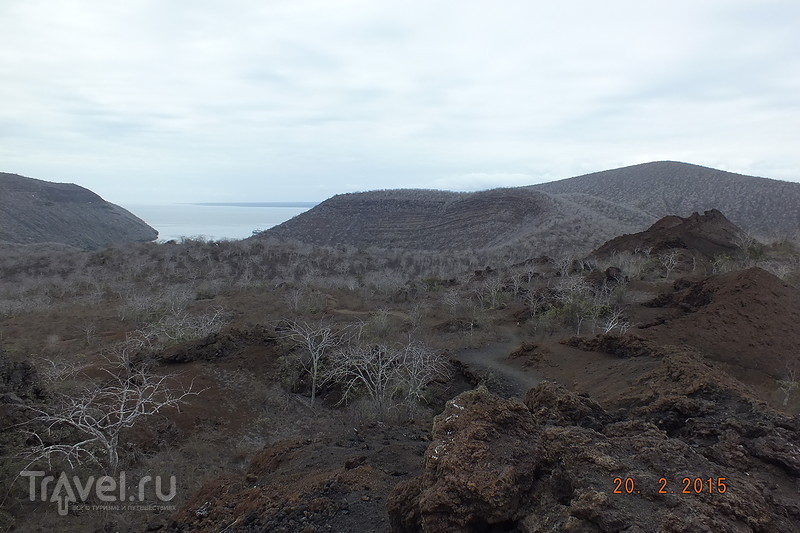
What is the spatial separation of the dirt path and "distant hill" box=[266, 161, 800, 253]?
24950mm

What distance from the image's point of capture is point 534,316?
1820 centimetres

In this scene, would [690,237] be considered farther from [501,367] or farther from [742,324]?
[501,367]

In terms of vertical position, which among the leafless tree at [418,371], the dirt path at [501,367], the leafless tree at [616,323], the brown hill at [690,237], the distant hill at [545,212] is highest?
the distant hill at [545,212]

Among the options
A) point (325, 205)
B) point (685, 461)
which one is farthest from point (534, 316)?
point (325, 205)

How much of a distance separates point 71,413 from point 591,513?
697 centimetres

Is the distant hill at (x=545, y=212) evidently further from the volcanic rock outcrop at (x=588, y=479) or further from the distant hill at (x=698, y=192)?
the volcanic rock outcrop at (x=588, y=479)

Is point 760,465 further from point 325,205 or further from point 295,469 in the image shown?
point 325,205

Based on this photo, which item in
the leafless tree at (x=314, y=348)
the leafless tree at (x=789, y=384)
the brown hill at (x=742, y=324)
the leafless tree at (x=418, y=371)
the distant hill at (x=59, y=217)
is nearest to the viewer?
the leafless tree at (x=789, y=384)

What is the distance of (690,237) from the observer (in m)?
27.3

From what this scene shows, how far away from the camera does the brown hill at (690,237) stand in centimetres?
2677

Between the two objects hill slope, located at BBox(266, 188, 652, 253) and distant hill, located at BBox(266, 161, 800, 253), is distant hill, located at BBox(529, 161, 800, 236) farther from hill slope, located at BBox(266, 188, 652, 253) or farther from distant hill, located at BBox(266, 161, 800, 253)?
hill slope, located at BBox(266, 188, 652, 253)

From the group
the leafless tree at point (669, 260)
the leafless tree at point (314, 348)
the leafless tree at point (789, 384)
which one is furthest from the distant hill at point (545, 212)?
the leafless tree at point (314, 348)
